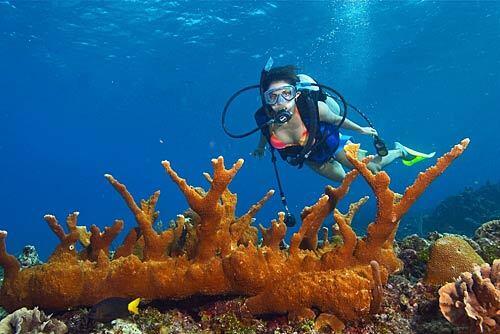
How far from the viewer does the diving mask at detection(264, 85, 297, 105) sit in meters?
5.82

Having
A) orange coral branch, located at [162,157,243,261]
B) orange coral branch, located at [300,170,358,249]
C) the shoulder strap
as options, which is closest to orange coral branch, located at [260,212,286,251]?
orange coral branch, located at [300,170,358,249]

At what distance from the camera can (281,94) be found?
5.86m

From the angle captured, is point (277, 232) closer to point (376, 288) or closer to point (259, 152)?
point (376, 288)

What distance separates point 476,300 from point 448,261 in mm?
922

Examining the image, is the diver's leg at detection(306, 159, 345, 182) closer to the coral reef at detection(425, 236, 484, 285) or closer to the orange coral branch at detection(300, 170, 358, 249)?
the orange coral branch at detection(300, 170, 358, 249)

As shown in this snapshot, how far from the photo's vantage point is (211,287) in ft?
12.0

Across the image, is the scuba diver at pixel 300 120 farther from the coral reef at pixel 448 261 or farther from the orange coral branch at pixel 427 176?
the orange coral branch at pixel 427 176

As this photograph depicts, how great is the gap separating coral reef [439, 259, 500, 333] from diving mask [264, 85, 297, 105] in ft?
12.0

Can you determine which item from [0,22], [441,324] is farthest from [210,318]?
[0,22]

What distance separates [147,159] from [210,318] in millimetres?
104604

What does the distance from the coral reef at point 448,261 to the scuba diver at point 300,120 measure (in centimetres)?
207

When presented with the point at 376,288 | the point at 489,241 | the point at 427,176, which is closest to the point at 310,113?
the point at 427,176

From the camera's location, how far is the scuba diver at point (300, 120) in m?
5.88

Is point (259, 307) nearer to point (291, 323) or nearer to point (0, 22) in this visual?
point (291, 323)
